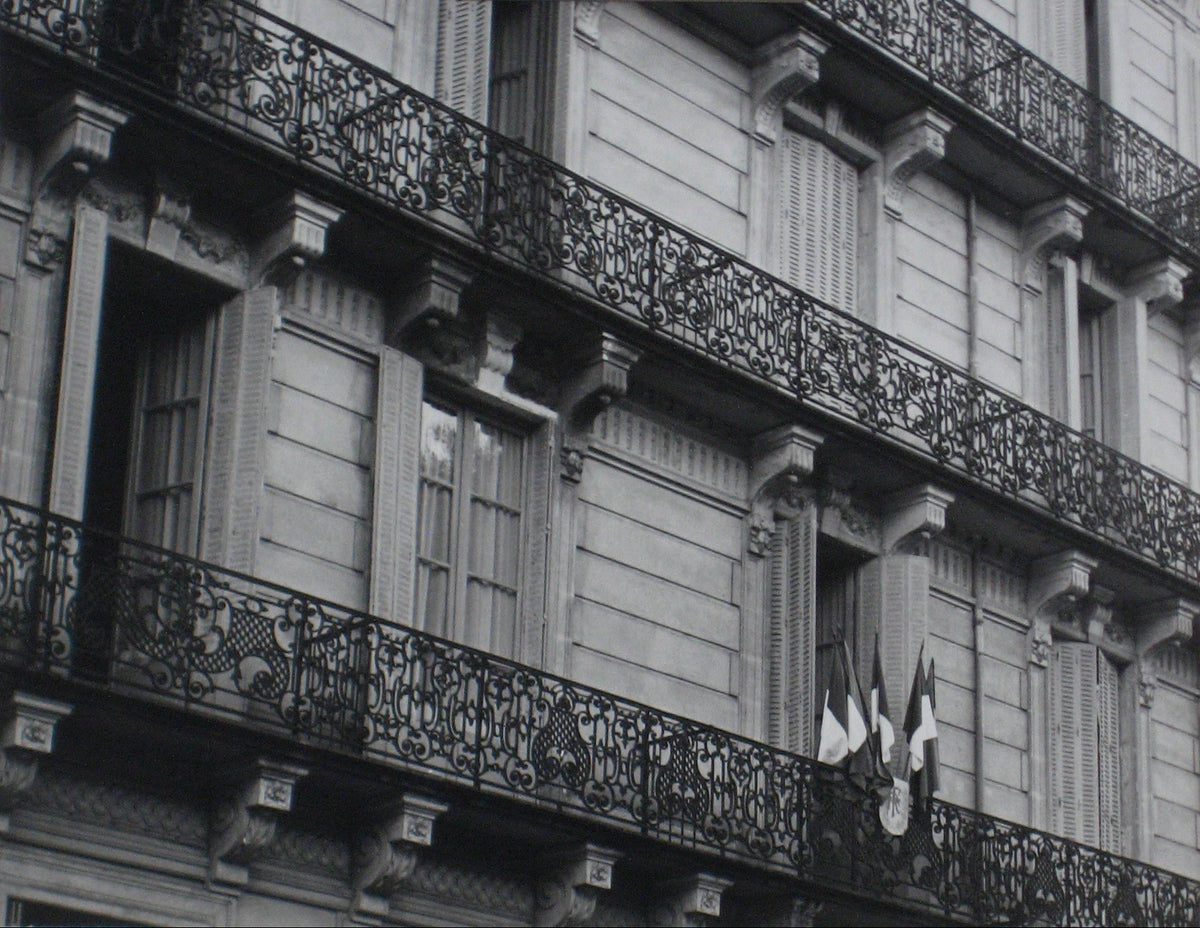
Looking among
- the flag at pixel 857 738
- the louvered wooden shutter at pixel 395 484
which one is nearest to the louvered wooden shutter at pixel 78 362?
the louvered wooden shutter at pixel 395 484

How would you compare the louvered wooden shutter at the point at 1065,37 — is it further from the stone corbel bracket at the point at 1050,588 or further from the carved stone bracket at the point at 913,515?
the carved stone bracket at the point at 913,515

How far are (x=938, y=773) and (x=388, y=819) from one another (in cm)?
606

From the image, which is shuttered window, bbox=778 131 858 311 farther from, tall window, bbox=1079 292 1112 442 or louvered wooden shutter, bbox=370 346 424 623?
louvered wooden shutter, bbox=370 346 424 623

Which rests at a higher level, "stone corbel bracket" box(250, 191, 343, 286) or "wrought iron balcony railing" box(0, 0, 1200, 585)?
"wrought iron balcony railing" box(0, 0, 1200, 585)

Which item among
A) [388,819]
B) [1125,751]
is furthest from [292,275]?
[1125,751]

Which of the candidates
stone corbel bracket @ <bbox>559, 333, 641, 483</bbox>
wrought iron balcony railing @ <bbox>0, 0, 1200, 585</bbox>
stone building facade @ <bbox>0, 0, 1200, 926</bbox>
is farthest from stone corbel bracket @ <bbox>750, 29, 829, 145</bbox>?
stone corbel bracket @ <bbox>559, 333, 641, 483</bbox>

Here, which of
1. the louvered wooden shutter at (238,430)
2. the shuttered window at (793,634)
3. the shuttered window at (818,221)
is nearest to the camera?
the louvered wooden shutter at (238,430)

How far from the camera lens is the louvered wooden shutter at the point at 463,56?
20.2 meters

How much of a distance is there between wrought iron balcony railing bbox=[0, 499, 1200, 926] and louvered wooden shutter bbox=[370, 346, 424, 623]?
14.7 inches

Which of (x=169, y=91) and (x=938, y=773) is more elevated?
(x=169, y=91)

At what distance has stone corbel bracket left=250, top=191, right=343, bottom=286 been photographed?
58.2 ft

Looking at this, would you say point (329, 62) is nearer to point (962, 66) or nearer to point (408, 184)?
point (408, 184)

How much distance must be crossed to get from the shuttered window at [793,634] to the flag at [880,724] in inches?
22.0

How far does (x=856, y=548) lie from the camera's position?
2247cm
